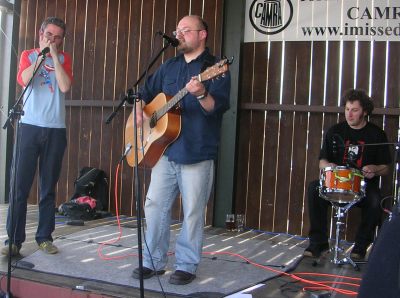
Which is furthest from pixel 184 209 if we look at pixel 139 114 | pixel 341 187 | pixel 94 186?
pixel 94 186

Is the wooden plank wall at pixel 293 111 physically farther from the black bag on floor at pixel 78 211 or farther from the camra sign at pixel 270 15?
the black bag on floor at pixel 78 211

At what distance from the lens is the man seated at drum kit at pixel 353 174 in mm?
3389

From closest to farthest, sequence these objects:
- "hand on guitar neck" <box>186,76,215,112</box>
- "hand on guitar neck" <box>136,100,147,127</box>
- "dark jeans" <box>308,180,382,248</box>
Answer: "hand on guitar neck" <box>186,76,215,112</box>, "hand on guitar neck" <box>136,100,147,127</box>, "dark jeans" <box>308,180,382,248</box>

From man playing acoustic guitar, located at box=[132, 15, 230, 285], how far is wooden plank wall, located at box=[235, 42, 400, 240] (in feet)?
6.77

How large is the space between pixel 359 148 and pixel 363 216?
59 centimetres

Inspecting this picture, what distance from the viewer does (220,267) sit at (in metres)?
3.33

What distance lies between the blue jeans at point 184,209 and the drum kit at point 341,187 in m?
0.96

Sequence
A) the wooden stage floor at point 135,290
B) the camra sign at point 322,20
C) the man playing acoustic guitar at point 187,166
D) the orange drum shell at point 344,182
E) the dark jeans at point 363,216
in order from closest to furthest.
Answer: the wooden stage floor at point 135,290, the man playing acoustic guitar at point 187,166, the orange drum shell at point 344,182, the dark jeans at point 363,216, the camra sign at point 322,20

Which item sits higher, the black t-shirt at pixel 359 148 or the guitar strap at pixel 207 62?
the guitar strap at pixel 207 62

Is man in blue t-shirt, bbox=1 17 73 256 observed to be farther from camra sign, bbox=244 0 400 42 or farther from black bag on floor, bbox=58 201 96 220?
camra sign, bbox=244 0 400 42

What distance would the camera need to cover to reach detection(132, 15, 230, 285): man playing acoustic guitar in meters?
2.87

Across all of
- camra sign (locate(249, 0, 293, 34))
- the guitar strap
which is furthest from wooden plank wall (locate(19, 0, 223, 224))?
the guitar strap

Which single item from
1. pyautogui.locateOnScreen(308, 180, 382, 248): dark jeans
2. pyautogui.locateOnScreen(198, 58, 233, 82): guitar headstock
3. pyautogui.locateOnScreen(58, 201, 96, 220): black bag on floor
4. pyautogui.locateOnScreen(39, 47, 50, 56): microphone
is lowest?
pyautogui.locateOnScreen(58, 201, 96, 220): black bag on floor

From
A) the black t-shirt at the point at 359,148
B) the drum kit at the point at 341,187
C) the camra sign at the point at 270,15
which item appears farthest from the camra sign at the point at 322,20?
the drum kit at the point at 341,187
